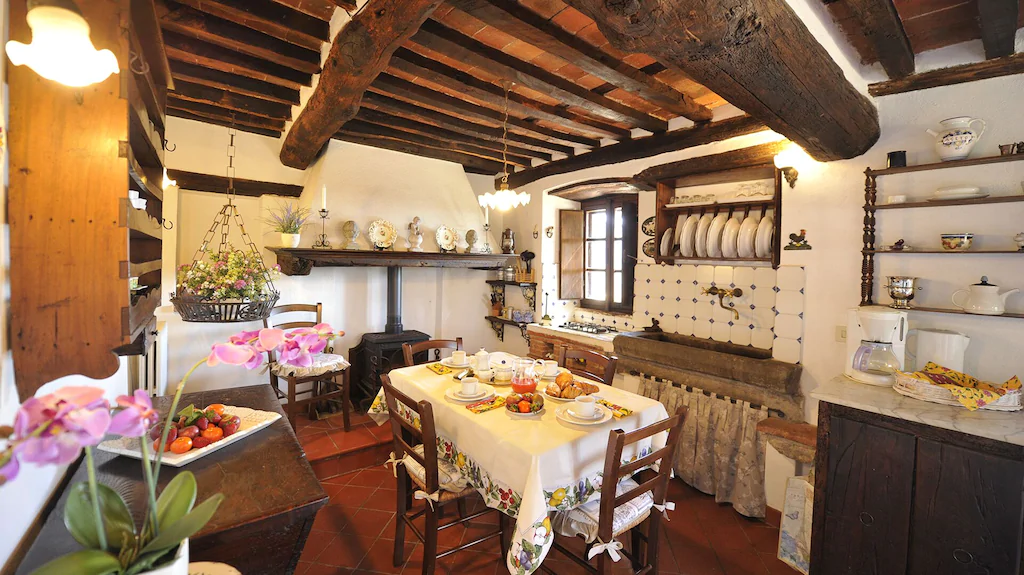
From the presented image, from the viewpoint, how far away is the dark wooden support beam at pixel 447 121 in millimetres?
2891

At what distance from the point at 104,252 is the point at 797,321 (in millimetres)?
3019

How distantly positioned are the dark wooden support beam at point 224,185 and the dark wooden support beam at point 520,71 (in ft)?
8.06

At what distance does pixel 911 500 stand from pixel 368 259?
3489 mm

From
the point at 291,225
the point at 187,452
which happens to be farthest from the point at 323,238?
the point at 187,452

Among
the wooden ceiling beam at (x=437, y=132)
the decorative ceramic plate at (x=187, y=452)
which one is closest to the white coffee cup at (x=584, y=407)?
the decorative ceramic plate at (x=187, y=452)

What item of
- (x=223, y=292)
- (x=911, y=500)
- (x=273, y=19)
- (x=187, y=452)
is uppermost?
(x=273, y=19)

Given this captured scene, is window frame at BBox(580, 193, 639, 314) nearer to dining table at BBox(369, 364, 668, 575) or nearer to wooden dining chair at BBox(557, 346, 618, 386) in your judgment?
wooden dining chair at BBox(557, 346, 618, 386)

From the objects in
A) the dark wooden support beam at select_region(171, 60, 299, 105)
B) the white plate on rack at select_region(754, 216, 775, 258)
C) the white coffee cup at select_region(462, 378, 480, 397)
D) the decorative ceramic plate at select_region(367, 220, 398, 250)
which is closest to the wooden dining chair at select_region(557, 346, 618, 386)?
the white coffee cup at select_region(462, 378, 480, 397)

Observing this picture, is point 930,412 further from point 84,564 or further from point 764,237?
point 84,564

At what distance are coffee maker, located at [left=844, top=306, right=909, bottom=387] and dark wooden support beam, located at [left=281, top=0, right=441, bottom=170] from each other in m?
2.27

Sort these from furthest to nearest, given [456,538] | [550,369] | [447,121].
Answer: [447,121]
[550,369]
[456,538]

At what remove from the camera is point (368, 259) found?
12.0 feet

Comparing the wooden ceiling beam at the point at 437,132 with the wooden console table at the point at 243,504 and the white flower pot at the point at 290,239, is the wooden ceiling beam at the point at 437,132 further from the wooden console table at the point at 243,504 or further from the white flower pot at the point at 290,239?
the wooden console table at the point at 243,504

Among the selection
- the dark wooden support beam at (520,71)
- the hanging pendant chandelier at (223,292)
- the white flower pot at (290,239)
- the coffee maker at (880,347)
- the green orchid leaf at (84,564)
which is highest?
the dark wooden support beam at (520,71)
